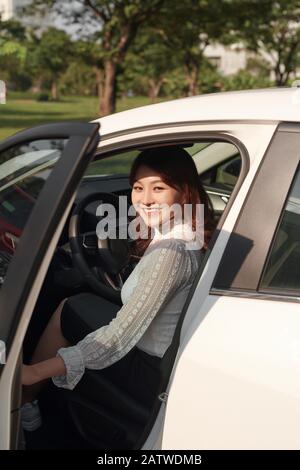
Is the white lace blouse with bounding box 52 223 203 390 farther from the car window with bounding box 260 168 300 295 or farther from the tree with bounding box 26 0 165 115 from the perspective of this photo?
the tree with bounding box 26 0 165 115

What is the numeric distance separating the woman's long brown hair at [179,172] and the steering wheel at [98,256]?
53cm

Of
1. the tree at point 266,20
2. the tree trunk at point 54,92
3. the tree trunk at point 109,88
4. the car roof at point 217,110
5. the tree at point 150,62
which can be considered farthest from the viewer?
the tree trunk at point 54,92

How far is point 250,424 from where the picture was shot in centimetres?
160

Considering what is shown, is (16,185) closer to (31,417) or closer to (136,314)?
(136,314)

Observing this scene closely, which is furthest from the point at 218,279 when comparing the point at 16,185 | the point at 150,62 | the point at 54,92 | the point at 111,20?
the point at 54,92

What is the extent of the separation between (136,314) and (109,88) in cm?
2070

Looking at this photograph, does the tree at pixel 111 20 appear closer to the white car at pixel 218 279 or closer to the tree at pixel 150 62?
the tree at pixel 150 62

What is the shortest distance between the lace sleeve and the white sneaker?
1.66 ft

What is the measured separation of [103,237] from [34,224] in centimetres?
131

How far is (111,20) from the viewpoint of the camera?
65.7ft

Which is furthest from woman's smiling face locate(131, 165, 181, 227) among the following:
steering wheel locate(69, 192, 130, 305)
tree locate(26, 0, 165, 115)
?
tree locate(26, 0, 165, 115)

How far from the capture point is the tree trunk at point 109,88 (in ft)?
70.4

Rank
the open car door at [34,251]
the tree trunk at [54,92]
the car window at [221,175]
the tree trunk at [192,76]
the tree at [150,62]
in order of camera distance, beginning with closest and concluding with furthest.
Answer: the open car door at [34,251]
the car window at [221,175]
the tree at [150,62]
the tree trunk at [192,76]
the tree trunk at [54,92]

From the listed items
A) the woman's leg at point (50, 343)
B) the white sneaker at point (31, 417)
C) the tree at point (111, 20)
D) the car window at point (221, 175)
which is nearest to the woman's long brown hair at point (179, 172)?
the woman's leg at point (50, 343)
